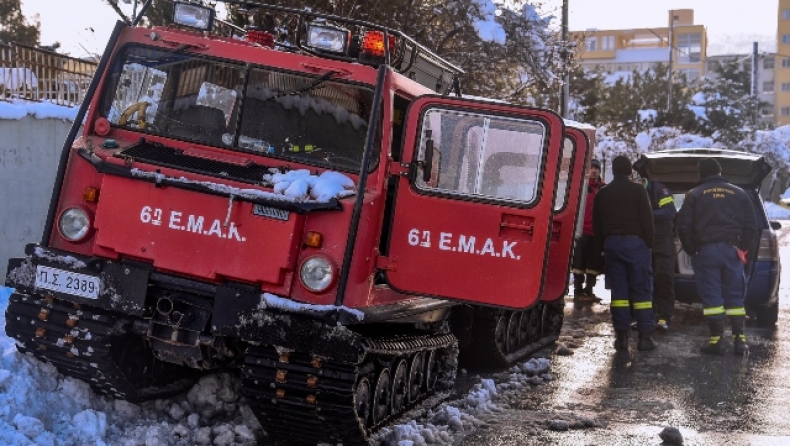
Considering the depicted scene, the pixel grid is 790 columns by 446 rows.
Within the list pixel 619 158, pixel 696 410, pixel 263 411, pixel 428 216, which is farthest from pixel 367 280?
pixel 619 158

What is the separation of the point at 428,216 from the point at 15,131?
7328 millimetres

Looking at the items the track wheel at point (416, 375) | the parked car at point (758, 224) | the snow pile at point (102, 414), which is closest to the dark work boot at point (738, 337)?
the parked car at point (758, 224)

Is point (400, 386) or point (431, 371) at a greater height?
point (431, 371)

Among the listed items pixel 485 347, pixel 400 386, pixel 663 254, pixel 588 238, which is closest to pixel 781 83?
pixel 588 238

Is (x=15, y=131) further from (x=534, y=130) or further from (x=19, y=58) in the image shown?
(x=534, y=130)

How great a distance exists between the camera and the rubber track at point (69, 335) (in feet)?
22.4

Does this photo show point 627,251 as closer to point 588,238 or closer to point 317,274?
point 588,238

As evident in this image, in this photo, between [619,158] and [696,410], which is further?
[619,158]

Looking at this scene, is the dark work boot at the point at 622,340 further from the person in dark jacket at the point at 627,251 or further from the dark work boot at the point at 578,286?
the dark work boot at the point at 578,286

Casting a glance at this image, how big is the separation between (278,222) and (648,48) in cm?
10976

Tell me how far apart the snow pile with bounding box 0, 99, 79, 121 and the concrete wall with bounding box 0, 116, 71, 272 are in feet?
0.21

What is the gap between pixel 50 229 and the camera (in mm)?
6891

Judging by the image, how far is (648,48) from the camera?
11175 centimetres

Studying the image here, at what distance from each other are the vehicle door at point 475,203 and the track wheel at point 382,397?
0.79m
